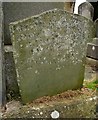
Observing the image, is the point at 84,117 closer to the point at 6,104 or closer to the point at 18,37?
the point at 6,104

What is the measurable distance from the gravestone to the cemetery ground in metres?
0.06

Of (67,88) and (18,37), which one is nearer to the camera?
(18,37)

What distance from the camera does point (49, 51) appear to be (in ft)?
6.75

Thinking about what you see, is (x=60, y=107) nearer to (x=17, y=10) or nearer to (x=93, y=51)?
(x=17, y=10)

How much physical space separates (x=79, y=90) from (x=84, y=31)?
1.54ft

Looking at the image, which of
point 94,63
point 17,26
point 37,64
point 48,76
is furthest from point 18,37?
point 94,63

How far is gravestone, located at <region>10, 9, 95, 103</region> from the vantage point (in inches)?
75.9

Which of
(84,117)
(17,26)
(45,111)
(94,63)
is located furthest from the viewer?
(94,63)

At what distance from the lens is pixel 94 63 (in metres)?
2.86

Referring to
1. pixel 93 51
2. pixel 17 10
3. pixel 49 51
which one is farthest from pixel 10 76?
pixel 93 51

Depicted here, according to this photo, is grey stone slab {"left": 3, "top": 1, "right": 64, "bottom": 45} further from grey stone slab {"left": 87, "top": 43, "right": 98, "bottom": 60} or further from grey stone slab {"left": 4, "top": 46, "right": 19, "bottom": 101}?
grey stone slab {"left": 87, "top": 43, "right": 98, "bottom": 60}

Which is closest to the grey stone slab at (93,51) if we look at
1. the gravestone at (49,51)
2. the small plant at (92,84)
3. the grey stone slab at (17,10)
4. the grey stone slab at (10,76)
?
the small plant at (92,84)

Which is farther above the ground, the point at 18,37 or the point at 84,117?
the point at 18,37

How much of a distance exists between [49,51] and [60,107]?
0.40 m
